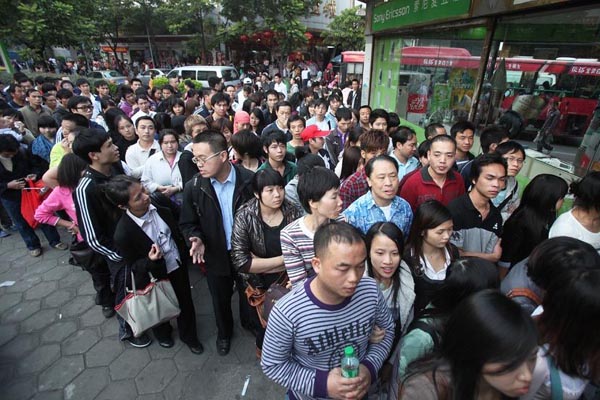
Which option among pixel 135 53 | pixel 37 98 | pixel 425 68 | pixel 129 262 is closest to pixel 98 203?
pixel 129 262

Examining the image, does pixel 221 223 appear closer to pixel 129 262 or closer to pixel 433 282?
pixel 129 262

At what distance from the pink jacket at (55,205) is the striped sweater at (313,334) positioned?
8.90ft

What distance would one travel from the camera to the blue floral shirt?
2372 millimetres

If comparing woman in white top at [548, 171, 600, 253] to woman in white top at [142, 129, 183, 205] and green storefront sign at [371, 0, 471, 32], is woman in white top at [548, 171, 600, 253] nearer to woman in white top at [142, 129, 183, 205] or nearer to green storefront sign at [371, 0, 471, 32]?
woman in white top at [142, 129, 183, 205]

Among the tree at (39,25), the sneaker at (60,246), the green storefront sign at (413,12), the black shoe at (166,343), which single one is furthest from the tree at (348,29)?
the black shoe at (166,343)

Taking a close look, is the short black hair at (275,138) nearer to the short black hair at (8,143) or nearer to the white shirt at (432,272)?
the white shirt at (432,272)

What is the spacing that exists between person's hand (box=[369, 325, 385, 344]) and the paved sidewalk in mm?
1347

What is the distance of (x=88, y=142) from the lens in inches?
106

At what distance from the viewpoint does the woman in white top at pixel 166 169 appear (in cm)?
351

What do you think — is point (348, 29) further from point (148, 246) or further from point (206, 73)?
point (148, 246)

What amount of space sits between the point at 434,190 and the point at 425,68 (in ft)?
16.8

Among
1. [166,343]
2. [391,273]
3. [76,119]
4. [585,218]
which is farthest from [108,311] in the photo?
[585,218]

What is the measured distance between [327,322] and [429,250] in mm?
994

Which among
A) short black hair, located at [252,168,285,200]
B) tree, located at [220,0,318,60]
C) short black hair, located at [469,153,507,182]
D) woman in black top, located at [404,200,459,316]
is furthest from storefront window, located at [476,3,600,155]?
tree, located at [220,0,318,60]
